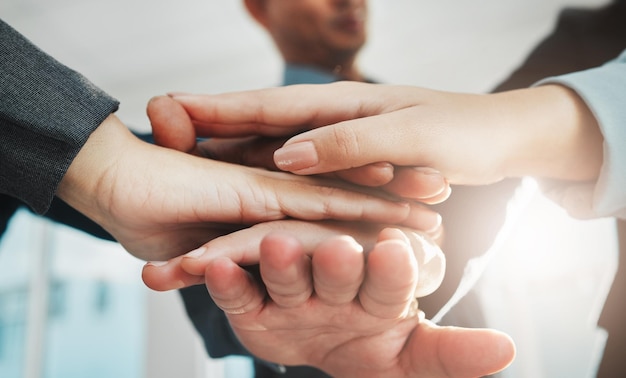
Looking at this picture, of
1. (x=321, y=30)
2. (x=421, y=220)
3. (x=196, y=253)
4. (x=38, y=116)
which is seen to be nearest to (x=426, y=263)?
(x=421, y=220)

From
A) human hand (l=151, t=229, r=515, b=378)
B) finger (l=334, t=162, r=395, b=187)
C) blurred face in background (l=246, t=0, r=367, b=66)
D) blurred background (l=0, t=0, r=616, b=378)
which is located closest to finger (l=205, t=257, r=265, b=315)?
human hand (l=151, t=229, r=515, b=378)

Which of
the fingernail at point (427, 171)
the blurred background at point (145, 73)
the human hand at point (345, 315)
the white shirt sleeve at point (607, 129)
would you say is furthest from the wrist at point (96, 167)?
the blurred background at point (145, 73)

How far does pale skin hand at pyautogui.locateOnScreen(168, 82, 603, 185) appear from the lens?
31 cm

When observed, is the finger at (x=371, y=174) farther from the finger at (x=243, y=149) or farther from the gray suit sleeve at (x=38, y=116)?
the gray suit sleeve at (x=38, y=116)

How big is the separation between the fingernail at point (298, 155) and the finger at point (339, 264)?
3.1 inches

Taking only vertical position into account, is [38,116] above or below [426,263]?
above

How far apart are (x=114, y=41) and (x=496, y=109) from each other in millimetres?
1811

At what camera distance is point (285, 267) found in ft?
0.79

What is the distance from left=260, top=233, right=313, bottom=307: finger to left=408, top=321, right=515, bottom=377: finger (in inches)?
3.8

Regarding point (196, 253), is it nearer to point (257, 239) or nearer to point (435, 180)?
point (257, 239)

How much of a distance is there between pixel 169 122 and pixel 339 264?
0.19m

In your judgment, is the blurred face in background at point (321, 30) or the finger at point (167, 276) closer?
the finger at point (167, 276)

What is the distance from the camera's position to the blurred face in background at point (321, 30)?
2.39 feet

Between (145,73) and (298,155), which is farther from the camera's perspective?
(145,73)
